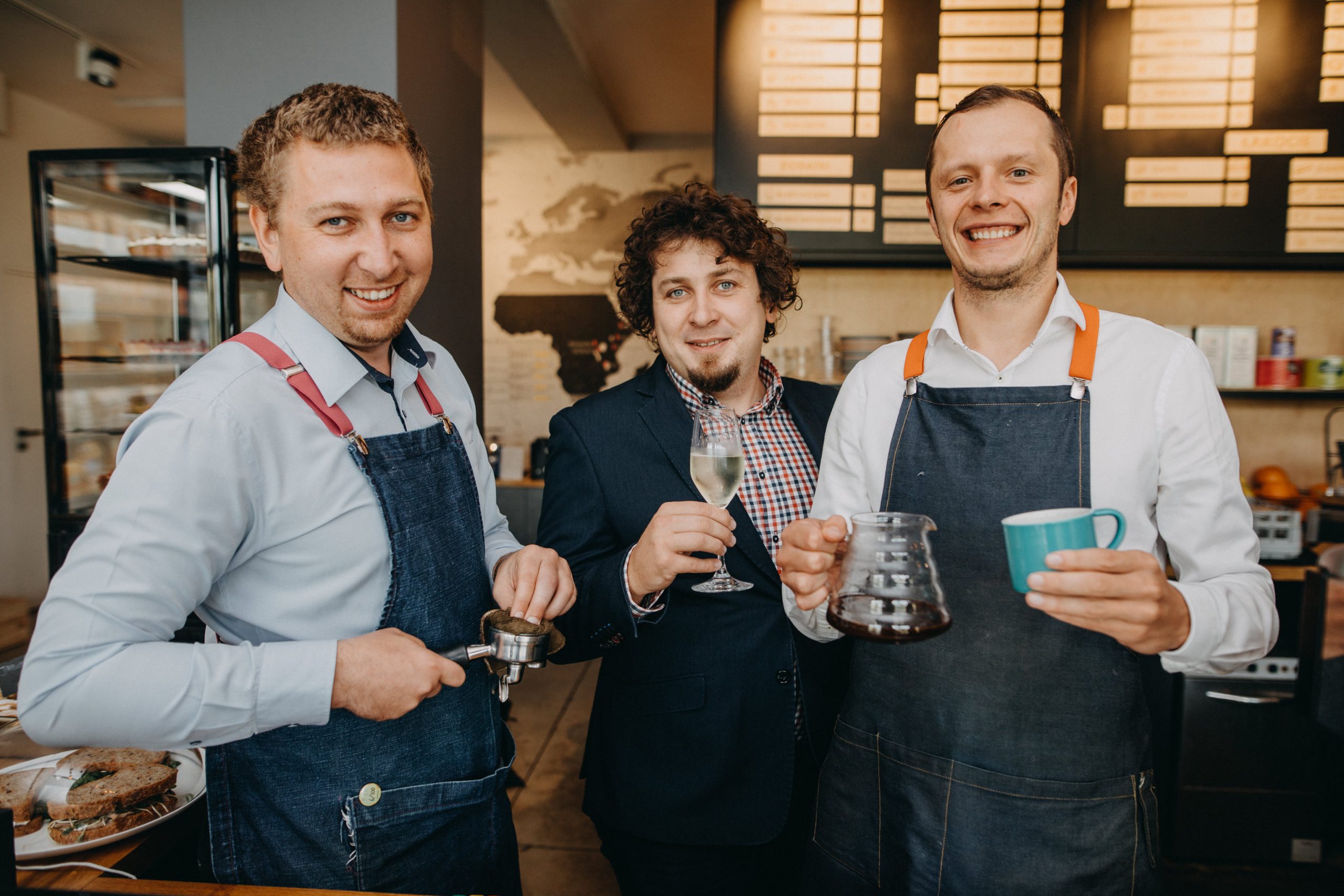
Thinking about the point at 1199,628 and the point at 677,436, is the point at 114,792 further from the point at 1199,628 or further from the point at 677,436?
the point at 1199,628

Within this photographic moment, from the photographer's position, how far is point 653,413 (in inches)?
62.4

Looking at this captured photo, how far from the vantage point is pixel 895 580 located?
3.19 feet

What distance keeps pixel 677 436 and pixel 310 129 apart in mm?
839

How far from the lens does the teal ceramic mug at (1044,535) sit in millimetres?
855

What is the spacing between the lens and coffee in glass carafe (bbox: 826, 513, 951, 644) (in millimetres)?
963

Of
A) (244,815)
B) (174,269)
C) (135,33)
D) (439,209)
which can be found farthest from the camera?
(135,33)

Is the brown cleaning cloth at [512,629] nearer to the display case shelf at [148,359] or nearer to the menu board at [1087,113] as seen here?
the menu board at [1087,113]

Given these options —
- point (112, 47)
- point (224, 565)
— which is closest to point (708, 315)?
point (224, 565)

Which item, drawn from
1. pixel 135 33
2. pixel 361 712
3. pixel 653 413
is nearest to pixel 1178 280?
pixel 653 413

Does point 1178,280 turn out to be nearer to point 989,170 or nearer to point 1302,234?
point 1302,234

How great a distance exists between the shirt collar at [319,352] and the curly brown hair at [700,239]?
783mm

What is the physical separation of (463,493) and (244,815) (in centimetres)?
54

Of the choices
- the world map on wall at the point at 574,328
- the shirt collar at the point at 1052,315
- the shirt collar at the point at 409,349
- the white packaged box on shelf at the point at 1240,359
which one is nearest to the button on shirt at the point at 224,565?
the shirt collar at the point at 409,349

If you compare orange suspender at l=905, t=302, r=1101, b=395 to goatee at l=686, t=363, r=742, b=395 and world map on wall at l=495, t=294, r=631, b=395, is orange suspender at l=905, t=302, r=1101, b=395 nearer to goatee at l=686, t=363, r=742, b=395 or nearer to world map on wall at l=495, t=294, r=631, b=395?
goatee at l=686, t=363, r=742, b=395
